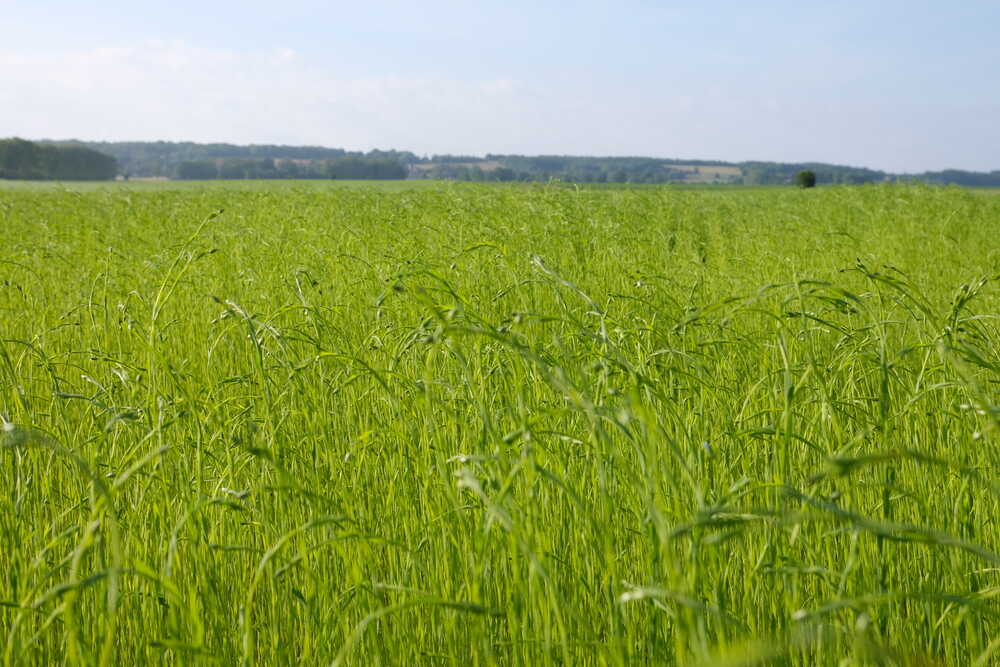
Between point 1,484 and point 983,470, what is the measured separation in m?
2.74

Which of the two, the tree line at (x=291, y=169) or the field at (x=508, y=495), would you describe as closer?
the field at (x=508, y=495)

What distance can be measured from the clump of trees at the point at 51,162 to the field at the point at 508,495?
228 feet

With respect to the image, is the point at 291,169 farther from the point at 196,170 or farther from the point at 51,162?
the point at 51,162

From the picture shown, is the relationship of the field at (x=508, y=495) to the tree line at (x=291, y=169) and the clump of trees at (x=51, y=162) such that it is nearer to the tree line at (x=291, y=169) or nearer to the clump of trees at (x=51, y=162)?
the clump of trees at (x=51, y=162)

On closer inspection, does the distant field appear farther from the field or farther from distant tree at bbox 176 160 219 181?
the field

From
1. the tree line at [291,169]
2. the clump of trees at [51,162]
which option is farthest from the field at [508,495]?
the tree line at [291,169]

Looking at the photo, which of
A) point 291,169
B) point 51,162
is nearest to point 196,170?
point 291,169

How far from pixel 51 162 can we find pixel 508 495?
79926 millimetres

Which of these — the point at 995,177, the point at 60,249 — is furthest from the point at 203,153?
the point at 60,249

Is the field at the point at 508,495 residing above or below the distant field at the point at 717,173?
below

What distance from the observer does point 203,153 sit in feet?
325

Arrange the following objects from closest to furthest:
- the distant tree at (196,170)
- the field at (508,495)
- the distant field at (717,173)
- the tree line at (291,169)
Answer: the field at (508,495) < the distant field at (717,173) < the tree line at (291,169) < the distant tree at (196,170)

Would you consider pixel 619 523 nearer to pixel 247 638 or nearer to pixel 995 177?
pixel 247 638

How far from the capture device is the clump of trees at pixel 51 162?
6562cm
